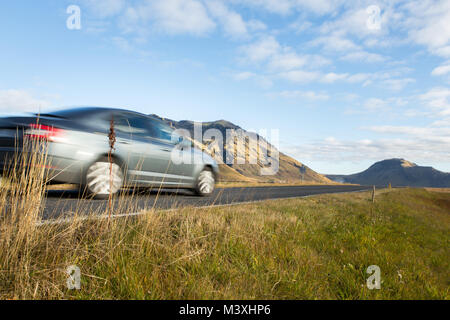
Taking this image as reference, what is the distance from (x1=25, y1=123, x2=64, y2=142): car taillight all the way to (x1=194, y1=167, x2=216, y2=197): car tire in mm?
3763

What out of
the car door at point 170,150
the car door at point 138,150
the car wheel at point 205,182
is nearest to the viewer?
the car door at point 138,150

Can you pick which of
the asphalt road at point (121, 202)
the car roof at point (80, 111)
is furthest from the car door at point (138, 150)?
the asphalt road at point (121, 202)

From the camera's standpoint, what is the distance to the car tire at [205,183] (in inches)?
316

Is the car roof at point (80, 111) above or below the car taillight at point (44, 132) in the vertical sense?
above

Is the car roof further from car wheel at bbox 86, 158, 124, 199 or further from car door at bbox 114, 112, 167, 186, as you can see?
car wheel at bbox 86, 158, 124, 199

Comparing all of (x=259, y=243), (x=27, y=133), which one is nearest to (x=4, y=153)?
(x=27, y=133)

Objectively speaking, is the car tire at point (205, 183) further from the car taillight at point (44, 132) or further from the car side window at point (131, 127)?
the car taillight at point (44, 132)

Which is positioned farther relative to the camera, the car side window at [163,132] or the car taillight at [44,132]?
the car side window at [163,132]

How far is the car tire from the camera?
802 cm

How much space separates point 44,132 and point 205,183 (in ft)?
13.9

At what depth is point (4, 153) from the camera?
192 inches

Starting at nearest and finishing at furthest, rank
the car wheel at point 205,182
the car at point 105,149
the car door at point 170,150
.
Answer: the car at point 105,149
the car door at point 170,150
the car wheel at point 205,182

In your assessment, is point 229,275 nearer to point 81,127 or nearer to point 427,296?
point 427,296

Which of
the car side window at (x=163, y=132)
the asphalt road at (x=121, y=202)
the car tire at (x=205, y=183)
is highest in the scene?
the car side window at (x=163, y=132)
